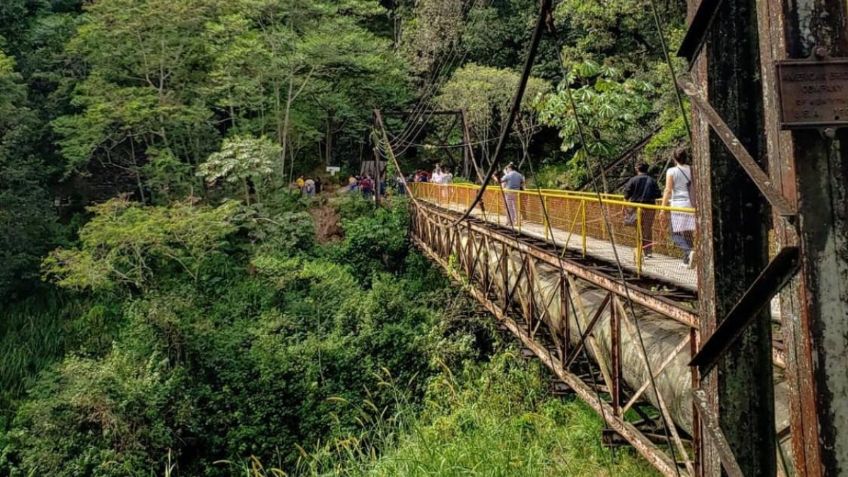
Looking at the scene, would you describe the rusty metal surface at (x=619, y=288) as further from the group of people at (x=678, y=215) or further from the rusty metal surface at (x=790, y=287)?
the rusty metal surface at (x=790, y=287)

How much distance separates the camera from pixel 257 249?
16.1 meters

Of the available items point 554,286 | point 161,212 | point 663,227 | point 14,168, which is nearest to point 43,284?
point 14,168

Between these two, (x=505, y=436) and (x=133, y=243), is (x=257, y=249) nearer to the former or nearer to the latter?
(x=133, y=243)

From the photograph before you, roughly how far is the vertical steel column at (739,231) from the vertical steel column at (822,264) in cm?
20

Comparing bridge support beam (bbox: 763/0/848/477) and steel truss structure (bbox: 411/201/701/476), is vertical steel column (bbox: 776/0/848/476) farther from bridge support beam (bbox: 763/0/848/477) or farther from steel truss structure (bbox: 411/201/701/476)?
steel truss structure (bbox: 411/201/701/476)

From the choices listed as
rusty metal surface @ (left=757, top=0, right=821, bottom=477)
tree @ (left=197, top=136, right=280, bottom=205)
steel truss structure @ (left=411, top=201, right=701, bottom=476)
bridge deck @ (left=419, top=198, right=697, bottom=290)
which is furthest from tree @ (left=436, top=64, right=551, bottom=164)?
rusty metal surface @ (left=757, top=0, right=821, bottom=477)

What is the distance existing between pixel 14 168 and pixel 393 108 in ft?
45.3

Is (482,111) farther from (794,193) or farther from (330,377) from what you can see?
(794,193)

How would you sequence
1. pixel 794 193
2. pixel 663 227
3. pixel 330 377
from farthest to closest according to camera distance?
pixel 330 377 < pixel 663 227 < pixel 794 193

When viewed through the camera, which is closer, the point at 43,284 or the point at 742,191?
the point at 742,191

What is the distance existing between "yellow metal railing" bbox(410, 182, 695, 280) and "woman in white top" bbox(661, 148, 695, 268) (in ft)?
0.22

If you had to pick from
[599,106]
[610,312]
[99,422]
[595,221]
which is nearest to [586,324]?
[610,312]

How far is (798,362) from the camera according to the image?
40.8 inches

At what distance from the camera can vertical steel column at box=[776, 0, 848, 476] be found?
997mm
